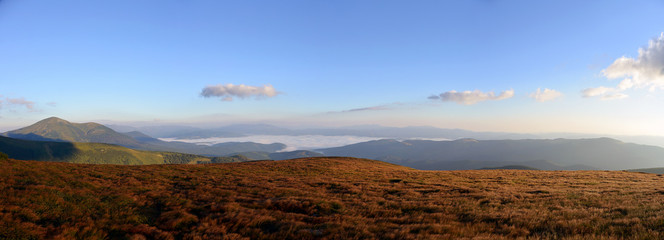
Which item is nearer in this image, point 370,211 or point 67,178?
point 370,211

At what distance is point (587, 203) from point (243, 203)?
59.3ft

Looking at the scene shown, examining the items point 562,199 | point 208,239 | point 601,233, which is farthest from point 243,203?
point 562,199

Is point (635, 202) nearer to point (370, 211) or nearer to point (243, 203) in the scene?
point (370, 211)

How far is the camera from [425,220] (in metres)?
9.62

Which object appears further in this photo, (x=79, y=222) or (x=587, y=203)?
(x=587, y=203)

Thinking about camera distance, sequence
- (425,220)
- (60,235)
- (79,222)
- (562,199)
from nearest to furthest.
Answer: (60,235) → (79,222) → (425,220) → (562,199)

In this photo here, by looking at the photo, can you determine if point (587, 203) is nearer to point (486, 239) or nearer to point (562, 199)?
point (562, 199)

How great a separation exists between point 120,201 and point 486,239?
15208 millimetres

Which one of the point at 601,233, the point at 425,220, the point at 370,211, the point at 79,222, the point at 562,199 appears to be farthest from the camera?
the point at 562,199

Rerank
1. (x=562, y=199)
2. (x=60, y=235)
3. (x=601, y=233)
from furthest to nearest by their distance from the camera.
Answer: (x=562, y=199)
(x=601, y=233)
(x=60, y=235)

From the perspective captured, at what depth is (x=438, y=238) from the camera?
725 centimetres

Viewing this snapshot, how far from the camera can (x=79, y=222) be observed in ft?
27.3

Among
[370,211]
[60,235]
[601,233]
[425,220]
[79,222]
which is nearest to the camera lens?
[60,235]

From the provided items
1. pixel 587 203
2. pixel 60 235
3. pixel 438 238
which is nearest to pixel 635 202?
pixel 587 203
